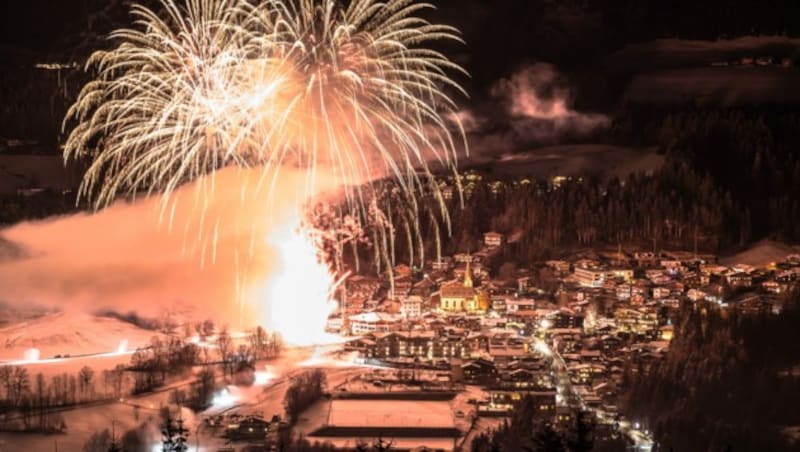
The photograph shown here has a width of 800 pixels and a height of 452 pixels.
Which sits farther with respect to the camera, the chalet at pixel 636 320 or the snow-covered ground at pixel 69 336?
the chalet at pixel 636 320

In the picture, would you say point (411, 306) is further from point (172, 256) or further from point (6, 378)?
point (6, 378)

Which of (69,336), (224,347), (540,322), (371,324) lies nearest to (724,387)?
(540,322)

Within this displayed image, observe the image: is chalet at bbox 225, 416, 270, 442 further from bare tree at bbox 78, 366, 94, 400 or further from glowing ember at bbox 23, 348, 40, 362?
glowing ember at bbox 23, 348, 40, 362

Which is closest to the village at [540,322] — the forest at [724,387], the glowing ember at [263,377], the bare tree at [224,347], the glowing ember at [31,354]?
the forest at [724,387]

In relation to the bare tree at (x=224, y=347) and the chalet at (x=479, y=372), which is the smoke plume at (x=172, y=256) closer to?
the bare tree at (x=224, y=347)

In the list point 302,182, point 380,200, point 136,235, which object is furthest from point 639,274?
point 136,235

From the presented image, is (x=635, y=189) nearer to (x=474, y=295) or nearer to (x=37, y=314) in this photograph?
(x=474, y=295)

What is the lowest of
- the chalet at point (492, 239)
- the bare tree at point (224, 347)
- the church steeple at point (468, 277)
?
the bare tree at point (224, 347)
